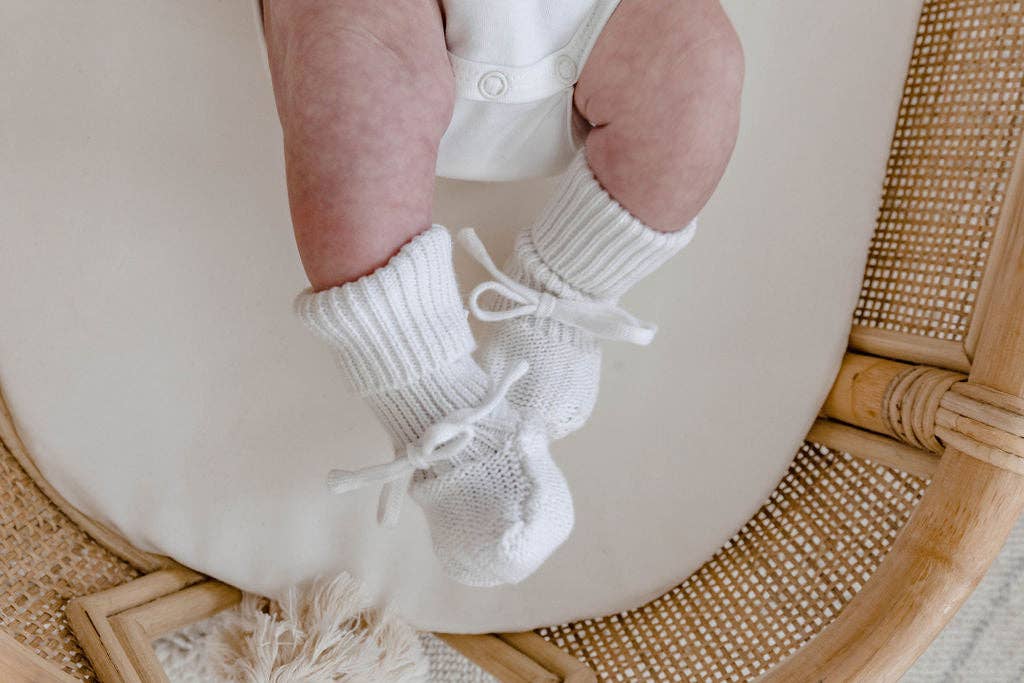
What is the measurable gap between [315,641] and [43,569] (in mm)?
227

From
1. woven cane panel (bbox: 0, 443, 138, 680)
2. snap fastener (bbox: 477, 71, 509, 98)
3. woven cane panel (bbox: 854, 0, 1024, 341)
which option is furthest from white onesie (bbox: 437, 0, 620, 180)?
woven cane panel (bbox: 0, 443, 138, 680)

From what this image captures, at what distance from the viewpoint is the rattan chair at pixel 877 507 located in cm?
62

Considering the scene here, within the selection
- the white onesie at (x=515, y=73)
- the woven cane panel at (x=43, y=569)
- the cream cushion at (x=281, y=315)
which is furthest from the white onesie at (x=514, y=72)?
the woven cane panel at (x=43, y=569)

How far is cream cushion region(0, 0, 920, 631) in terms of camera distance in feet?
2.56

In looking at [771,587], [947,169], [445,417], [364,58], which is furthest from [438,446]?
[947,169]

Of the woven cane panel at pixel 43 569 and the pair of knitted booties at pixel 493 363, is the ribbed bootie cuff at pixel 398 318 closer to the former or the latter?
the pair of knitted booties at pixel 493 363

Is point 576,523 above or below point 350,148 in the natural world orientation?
below

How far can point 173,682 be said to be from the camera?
0.88 m

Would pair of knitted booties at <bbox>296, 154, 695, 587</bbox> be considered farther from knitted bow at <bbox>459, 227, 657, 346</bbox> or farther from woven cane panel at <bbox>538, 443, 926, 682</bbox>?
woven cane panel at <bbox>538, 443, 926, 682</bbox>

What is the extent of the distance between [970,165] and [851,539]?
0.32 meters

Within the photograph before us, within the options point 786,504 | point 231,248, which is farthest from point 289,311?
point 786,504

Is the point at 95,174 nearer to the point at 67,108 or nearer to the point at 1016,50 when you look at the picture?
the point at 67,108

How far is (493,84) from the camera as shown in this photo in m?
0.63

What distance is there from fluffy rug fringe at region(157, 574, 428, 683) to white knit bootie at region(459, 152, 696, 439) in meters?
0.28
